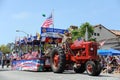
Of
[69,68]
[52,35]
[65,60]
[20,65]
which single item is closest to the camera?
[65,60]

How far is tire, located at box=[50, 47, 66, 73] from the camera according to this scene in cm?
1886

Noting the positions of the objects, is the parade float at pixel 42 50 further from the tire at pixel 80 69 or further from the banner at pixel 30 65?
the tire at pixel 80 69

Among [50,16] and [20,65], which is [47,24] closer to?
[50,16]

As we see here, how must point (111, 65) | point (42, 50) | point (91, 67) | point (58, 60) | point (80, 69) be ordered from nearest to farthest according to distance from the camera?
point (91, 67)
point (58, 60)
point (80, 69)
point (42, 50)
point (111, 65)

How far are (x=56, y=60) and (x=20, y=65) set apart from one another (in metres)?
5.93

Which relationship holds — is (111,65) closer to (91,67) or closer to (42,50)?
(42,50)

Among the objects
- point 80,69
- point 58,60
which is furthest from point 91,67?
point 58,60

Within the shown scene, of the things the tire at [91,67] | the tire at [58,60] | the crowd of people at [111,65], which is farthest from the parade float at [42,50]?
the tire at [91,67]

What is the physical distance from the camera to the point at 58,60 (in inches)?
763

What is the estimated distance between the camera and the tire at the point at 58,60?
61.9ft

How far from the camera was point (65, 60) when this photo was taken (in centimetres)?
1900

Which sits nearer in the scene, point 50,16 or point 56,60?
point 56,60

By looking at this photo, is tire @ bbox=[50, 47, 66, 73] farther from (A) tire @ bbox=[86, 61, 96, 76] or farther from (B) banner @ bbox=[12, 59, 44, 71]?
(A) tire @ bbox=[86, 61, 96, 76]

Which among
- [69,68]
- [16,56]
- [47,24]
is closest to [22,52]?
[16,56]
